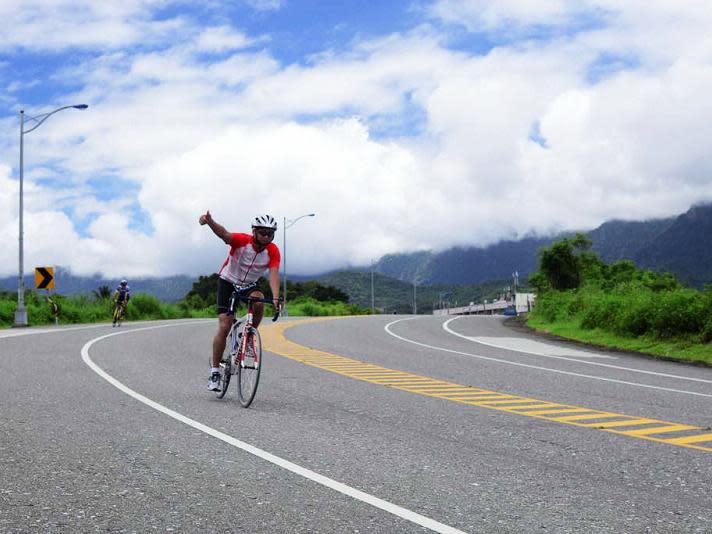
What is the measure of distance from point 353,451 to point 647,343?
14.4m

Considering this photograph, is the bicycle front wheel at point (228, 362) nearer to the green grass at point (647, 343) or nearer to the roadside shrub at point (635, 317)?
the green grass at point (647, 343)

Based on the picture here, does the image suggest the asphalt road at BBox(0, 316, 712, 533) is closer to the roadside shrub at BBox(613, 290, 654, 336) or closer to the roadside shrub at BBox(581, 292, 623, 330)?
the roadside shrub at BBox(613, 290, 654, 336)

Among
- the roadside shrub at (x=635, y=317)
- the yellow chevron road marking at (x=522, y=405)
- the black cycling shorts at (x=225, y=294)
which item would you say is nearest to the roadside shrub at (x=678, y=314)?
the roadside shrub at (x=635, y=317)

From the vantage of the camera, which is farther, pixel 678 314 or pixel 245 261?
pixel 678 314

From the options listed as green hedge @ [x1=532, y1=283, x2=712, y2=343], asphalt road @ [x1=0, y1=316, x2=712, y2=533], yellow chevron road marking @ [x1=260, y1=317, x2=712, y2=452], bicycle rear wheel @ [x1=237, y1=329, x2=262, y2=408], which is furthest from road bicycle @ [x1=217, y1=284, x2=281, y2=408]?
green hedge @ [x1=532, y1=283, x2=712, y2=343]

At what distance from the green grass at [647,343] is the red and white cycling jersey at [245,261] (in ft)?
34.7

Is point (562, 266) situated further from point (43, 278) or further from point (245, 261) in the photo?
point (245, 261)

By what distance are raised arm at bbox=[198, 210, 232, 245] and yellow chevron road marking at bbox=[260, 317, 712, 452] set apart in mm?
3390

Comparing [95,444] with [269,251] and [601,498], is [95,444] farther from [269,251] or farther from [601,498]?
[601,498]

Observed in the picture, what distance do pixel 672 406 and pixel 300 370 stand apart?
595cm

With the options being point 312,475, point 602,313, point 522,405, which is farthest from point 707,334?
point 312,475

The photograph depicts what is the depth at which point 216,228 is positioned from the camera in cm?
884

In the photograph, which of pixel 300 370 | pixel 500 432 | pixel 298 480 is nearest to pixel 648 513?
pixel 298 480

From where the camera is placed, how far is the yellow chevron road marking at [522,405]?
776 centimetres
